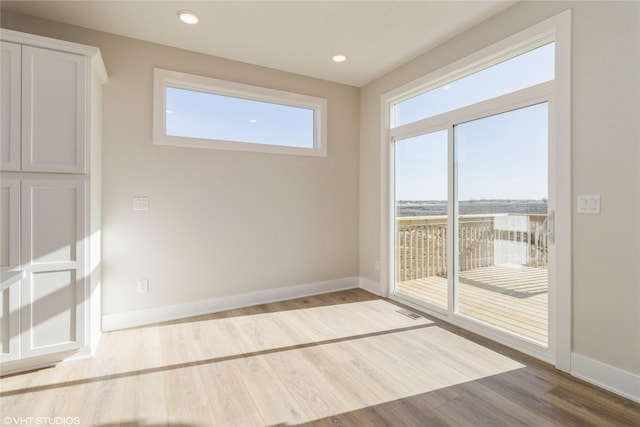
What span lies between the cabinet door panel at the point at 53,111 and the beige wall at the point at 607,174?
3.43m

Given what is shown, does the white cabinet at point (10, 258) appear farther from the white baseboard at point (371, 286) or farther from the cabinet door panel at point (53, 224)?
the white baseboard at point (371, 286)

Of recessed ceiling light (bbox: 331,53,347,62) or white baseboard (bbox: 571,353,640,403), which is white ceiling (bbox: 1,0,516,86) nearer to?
recessed ceiling light (bbox: 331,53,347,62)

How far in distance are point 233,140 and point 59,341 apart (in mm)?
2280

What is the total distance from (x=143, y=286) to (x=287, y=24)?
2767 millimetres

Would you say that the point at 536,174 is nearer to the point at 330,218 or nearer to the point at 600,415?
the point at 600,415

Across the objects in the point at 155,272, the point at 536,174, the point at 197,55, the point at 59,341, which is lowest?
the point at 59,341

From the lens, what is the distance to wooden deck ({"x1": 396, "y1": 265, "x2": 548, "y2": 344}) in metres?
2.38

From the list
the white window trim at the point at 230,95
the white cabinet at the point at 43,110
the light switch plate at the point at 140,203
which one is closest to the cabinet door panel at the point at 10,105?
the white cabinet at the point at 43,110

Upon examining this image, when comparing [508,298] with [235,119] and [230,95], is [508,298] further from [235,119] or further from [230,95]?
[230,95]

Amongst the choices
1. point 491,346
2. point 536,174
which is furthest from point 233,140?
point 491,346

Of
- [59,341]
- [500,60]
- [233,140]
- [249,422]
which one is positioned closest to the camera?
[249,422]

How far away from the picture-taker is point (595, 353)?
1.99 m

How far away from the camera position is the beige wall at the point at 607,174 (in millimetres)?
1826
